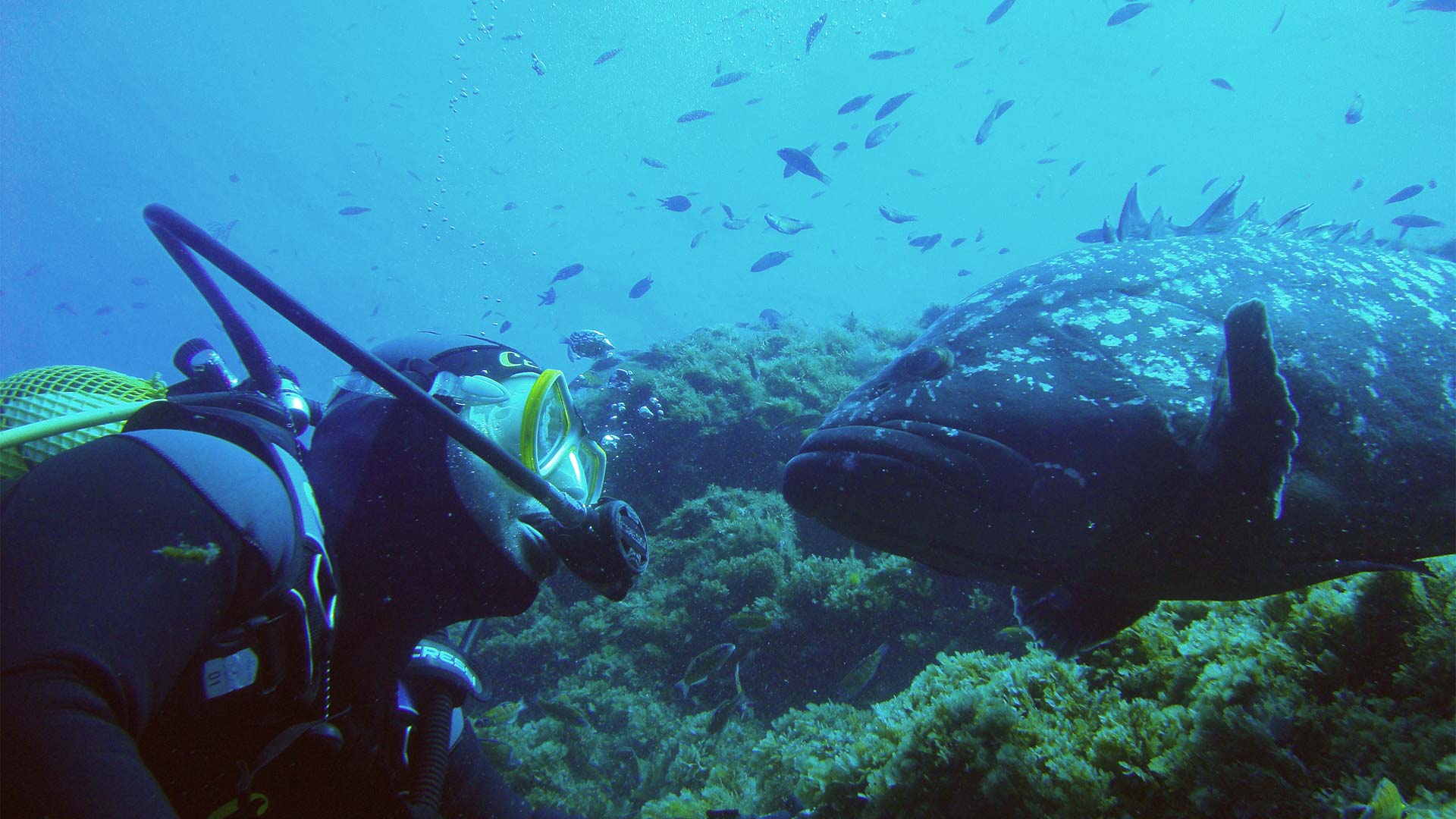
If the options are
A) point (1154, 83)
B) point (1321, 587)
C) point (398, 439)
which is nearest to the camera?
point (398, 439)

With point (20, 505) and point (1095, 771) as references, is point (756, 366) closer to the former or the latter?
point (1095, 771)

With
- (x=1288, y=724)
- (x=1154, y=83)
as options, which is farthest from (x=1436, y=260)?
(x=1154, y=83)

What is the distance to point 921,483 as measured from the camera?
2.06 metres

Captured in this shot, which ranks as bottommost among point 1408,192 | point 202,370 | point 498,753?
point 498,753

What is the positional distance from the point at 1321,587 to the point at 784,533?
15.8ft

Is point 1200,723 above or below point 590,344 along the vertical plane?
above

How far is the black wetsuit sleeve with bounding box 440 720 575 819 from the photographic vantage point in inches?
121

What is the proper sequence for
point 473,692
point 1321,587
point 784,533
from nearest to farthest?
1. point 1321,587
2. point 473,692
3. point 784,533

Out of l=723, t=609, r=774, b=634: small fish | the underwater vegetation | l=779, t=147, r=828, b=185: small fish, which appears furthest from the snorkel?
l=779, t=147, r=828, b=185: small fish

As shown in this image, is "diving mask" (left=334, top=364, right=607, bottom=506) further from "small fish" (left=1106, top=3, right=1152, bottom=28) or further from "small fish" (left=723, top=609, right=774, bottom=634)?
"small fish" (left=1106, top=3, right=1152, bottom=28)

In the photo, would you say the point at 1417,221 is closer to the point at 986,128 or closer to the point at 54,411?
the point at 986,128

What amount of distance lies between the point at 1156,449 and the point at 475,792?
356 cm

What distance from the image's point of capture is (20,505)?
1201 mm

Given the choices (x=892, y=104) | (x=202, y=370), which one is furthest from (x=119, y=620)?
(x=892, y=104)
